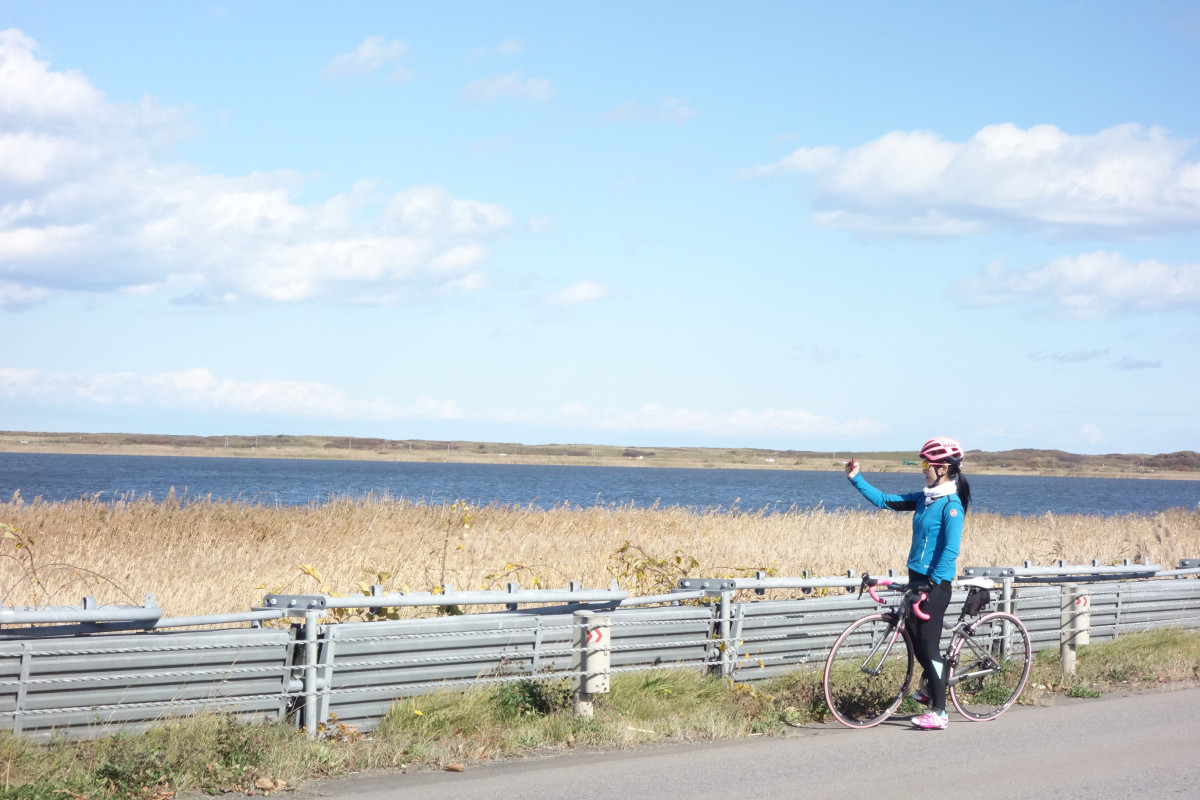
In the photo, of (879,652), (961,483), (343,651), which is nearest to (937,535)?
(961,483)

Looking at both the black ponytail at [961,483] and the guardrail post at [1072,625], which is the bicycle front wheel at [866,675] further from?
the guardrail post at [1072,625]

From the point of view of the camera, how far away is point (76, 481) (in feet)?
221

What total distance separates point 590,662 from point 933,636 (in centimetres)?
257

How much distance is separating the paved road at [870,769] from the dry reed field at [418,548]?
306 centimetres

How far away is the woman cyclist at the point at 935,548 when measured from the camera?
8.46 meters

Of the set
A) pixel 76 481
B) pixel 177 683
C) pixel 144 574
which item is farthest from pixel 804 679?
pixel 76 481

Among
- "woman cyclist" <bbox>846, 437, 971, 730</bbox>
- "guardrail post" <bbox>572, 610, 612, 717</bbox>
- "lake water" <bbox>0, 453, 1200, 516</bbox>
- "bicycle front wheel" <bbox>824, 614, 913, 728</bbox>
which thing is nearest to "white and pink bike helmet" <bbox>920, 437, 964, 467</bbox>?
"woman cyclist" <bbox>846, 437, 971, 730</bbox>

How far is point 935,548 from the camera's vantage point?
8.51 m

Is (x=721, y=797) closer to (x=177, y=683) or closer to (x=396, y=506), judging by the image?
(x=177, y=683)

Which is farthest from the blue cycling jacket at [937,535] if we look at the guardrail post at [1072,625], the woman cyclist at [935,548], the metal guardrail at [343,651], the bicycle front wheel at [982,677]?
the guardrail post at [1072,625]

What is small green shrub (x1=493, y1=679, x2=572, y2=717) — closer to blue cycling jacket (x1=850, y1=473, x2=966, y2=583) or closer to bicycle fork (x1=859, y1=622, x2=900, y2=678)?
bicycle fork (x1=859, y1=622, x2=900, y2=678)

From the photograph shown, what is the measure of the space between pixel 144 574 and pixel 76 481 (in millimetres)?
58559

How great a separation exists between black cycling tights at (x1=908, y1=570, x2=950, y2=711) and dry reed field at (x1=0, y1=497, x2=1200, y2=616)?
9.84 feet

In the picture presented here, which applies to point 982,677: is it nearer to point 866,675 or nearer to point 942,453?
point 866,675
